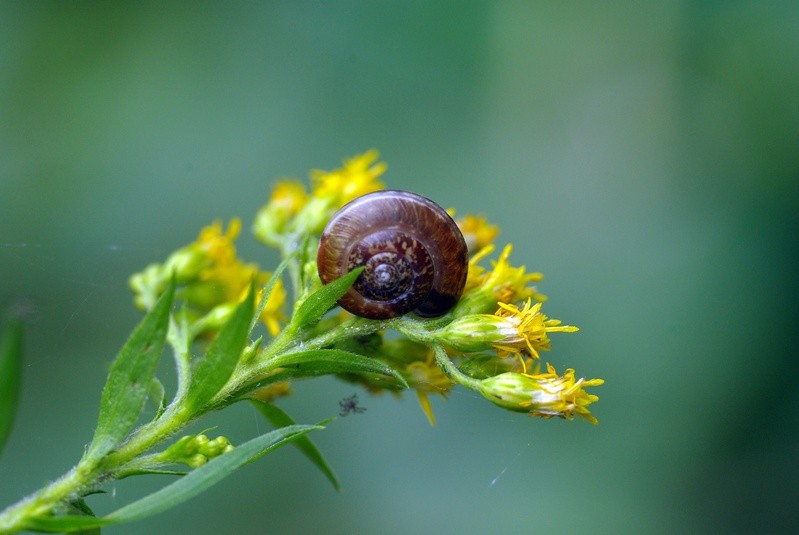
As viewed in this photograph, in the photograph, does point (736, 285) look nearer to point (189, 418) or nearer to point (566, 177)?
point (566, 177)

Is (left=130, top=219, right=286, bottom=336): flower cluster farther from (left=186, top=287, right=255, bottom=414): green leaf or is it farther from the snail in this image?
(left=186, top=287, right=255, bottom=414): green leaf

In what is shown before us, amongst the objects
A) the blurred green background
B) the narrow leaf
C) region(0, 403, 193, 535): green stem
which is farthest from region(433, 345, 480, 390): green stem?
the blurred green background

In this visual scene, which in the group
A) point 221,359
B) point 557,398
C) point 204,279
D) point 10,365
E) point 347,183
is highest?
point 347,183

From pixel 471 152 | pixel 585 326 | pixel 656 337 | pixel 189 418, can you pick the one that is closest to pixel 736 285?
pixel 656 337

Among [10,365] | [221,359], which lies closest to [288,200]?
[221,359]

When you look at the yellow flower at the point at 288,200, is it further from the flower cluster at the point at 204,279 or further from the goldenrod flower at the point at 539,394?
the goldenrod flower at the point at 539,394

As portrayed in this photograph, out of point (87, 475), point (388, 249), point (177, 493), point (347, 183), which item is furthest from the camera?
point (347, 183)

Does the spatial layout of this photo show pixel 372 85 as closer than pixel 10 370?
No

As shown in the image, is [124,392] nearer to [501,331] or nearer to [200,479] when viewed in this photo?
[200,479]
